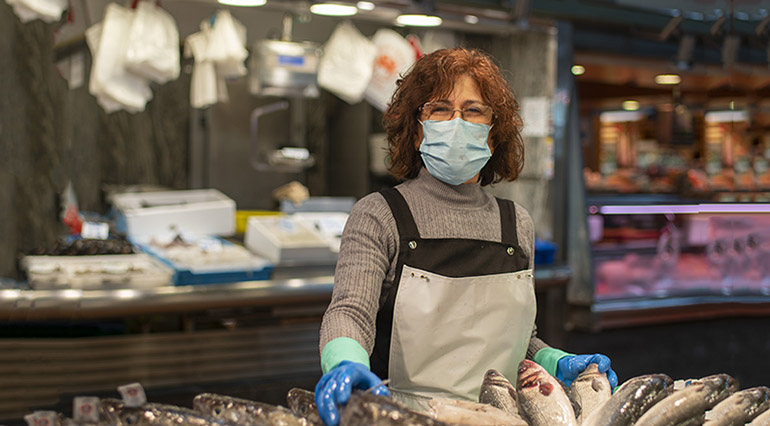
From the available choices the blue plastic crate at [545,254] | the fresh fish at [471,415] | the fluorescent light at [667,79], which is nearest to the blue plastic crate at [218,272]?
the blue plastic crate at [545,254]

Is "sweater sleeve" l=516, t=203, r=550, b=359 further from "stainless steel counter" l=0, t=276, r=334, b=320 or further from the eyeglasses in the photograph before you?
"stainless steel counter" l=0, t=276, r=334, b=320

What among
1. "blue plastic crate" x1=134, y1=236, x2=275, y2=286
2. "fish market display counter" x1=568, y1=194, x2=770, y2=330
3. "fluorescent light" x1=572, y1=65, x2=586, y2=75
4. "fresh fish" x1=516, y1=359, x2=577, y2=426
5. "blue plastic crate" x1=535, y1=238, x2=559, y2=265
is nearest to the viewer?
"fresh fish" x1=516, y1=359, x2=577, y2=426

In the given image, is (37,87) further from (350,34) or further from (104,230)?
(350,34)

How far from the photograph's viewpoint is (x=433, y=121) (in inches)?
71.4

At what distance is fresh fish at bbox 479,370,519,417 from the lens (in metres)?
1.44

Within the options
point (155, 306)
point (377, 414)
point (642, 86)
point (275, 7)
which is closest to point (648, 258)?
point (642, 86)

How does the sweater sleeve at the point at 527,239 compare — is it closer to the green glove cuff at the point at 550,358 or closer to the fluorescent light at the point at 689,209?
the green glove cuff at the point at 550,358

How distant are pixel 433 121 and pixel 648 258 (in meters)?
4.20

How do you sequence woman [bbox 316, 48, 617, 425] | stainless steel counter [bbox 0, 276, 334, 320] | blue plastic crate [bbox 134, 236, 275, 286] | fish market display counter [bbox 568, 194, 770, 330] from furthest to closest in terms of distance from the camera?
fish market display counter [bbox 568, 194, 770, 330], blue plastic crate [bbox 134, 236, 275, 286], stainless steel counter [bbox 0, 276, 334, 320], woman [bbox 316, 48, 617, 425]

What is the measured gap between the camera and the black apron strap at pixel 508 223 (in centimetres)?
190

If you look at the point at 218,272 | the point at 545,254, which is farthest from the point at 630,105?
the point at 218,272

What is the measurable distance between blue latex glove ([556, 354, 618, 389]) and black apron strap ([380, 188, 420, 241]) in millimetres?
457

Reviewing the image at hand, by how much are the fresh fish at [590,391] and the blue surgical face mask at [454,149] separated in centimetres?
57

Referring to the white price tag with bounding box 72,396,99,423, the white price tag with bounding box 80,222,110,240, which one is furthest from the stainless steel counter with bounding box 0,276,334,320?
the white price tag with bounding box 72,396,99,423
